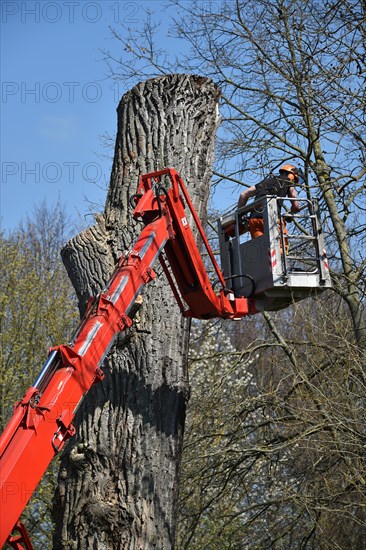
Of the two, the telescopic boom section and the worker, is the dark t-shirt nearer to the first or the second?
the worker

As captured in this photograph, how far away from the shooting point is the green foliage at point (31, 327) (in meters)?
16.1

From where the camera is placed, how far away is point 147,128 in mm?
8562

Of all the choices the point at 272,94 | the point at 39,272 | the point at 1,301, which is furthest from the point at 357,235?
the point at 39,272

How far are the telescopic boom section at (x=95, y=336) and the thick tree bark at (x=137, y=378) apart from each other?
1.26 ft

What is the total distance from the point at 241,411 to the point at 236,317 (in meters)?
5.08

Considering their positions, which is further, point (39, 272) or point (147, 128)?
point (39, 272)

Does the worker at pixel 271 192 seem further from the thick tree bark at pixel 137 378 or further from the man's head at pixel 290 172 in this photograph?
the thick tree bark at pixel 137 378

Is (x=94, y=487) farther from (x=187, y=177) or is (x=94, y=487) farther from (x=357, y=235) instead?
(x=357, y=235)

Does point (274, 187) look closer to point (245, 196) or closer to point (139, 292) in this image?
point (245, 196)

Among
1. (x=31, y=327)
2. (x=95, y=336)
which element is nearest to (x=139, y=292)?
(x=95, y=336)

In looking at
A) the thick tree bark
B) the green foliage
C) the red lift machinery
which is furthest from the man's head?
the green foliage

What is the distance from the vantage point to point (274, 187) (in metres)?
7.95

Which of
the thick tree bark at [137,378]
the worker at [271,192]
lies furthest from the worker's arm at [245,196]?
the thick tree bark at [137,378]

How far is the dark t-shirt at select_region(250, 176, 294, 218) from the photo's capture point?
787cm
